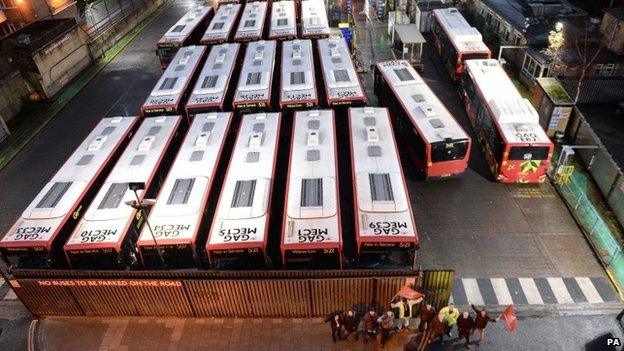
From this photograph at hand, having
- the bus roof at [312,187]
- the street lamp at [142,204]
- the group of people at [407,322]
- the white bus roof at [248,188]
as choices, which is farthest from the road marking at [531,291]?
the street lamp at [142,204]

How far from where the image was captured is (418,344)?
16.4 metres

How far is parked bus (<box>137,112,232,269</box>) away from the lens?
17.3 m

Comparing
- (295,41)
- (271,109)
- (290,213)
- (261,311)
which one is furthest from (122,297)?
(295,41)

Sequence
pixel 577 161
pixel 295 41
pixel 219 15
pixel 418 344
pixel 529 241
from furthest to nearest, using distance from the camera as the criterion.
→ pixel 219 15 → pixel 295 41 → pixel 577 161 → pixel 529 241 → pixel 418 344

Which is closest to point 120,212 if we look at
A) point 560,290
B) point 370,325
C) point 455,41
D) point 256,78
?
point 370,325

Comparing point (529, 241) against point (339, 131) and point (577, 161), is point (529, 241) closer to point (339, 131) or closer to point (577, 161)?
point (577, 161)

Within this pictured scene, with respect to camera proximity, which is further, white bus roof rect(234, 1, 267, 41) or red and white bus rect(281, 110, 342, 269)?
white bus roof rect(234, 1, 267, 41)

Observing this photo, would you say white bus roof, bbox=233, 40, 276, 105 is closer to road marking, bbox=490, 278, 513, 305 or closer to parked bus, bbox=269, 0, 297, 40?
parked bus, bbox=269, 0, 297, 40

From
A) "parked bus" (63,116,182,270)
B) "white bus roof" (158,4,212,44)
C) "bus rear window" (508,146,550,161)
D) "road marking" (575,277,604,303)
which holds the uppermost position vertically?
"white bus roof" (158,4,212,44)

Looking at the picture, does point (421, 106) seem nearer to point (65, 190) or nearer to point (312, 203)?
point (312, 203)

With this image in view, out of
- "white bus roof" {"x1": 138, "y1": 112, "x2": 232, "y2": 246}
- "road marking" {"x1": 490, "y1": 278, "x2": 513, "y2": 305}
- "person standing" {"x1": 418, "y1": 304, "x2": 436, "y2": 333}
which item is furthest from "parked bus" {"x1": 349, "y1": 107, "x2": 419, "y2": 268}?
"white bus roof" {"x1": 138, "y1": 112, "x2": 232, "y2": 246}

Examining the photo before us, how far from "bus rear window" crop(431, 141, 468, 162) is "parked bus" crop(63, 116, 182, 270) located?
1438 cm

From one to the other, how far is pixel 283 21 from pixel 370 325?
32244mm

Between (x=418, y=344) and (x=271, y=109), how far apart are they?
16373 millimetres
